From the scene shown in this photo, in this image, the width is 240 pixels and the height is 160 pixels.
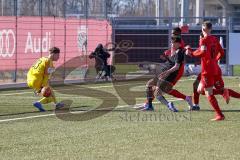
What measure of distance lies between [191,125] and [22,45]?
14.2 metres

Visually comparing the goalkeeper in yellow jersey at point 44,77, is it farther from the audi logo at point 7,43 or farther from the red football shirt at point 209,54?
the audi logo at point 7,43

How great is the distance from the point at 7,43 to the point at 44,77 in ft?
30.8

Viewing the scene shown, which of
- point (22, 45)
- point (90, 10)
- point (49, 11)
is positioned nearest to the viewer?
point (22, 45)

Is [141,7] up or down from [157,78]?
up

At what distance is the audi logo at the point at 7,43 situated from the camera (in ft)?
81.4

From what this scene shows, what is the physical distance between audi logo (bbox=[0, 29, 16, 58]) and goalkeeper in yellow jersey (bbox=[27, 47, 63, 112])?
8945 millimetres

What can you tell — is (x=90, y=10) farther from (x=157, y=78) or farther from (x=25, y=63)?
(x=157, y=78)

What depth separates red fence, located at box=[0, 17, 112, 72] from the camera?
25.2 meters

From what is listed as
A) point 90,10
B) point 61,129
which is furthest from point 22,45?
point 61,129

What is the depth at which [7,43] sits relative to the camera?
989 inches

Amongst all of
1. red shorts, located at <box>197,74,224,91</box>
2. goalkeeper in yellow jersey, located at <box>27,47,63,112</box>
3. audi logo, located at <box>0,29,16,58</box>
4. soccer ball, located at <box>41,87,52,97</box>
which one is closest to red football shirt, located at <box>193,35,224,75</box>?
red shorts, located at <box>197,74,224,91</box>

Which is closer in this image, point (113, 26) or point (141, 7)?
point (113, 26)

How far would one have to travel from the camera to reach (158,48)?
32250mm

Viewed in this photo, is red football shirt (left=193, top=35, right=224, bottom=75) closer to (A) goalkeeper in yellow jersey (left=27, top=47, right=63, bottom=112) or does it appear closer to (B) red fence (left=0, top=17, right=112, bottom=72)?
(A) goalkeeper in yellow jersey (left=27, top=47, right=63, bottom=112)
